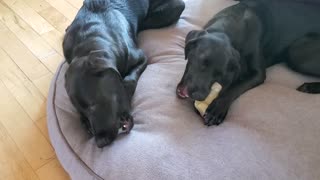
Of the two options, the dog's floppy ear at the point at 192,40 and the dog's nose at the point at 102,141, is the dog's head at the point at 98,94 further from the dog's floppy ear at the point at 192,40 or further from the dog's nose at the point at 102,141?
the dog's floppy ear at the point at 192,40

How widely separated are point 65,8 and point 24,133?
1.19m

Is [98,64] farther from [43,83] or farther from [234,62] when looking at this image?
[43,83]

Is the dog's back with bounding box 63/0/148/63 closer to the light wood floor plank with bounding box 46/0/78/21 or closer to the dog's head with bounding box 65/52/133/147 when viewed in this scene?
the dog's head with bounding box 65/52/133/147

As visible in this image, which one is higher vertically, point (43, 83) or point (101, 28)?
point (101, 28)

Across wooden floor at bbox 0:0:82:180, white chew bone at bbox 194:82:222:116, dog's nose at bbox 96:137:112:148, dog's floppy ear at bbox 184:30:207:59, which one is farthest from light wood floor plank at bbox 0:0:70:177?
dog's floppy ear at bbox 184:30:207:59

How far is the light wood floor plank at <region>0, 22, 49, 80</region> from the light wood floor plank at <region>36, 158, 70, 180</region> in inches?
25.9

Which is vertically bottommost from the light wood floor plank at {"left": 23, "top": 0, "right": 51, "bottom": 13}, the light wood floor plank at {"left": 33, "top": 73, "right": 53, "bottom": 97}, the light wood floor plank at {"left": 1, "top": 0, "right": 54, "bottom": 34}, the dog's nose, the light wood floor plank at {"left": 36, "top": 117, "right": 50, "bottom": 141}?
the light wood floor plank at {"left": 36, "top": 117, "right": 50, "bottom": 141}

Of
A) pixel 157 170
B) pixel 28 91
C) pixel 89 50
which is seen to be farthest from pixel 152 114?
pixel 28 91

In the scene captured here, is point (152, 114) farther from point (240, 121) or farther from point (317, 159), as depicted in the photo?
point (317, 159)

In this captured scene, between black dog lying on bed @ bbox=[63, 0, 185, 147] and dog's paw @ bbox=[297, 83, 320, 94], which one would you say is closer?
black dog lying on bed @ bbox=[63, 0, 185, 147]

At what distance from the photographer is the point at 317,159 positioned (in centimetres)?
133

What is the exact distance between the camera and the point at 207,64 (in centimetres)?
143

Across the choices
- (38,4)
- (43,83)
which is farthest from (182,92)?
(38,4)

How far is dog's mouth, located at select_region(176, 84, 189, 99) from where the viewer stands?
149 centimetres
